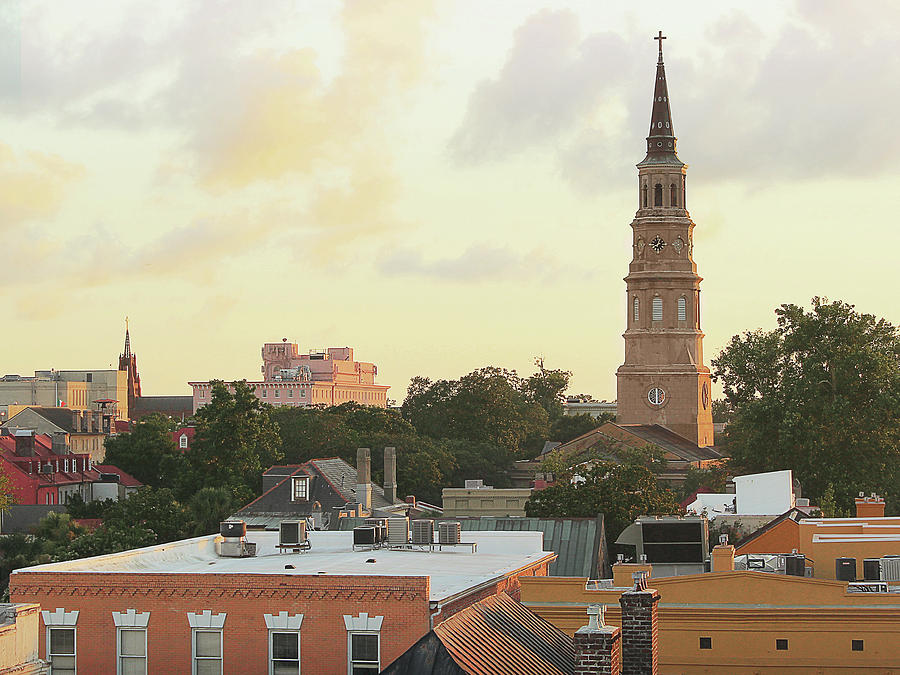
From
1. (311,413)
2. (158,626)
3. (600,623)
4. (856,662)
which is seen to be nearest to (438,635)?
(600,623)

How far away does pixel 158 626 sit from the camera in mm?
28625

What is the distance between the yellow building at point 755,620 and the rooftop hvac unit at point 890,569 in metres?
2.95

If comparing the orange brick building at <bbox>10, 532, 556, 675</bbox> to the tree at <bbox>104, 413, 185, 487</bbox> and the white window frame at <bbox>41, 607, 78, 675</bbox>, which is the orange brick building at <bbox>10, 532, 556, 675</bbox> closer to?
the white window frame at <bbox>41, 607, 78, 675</bbox>

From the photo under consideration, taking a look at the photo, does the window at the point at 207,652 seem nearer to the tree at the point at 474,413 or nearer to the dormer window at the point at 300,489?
the dormer window at the point at 300,489

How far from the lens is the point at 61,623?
2891cm

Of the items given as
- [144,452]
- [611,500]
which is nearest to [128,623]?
[611,500]

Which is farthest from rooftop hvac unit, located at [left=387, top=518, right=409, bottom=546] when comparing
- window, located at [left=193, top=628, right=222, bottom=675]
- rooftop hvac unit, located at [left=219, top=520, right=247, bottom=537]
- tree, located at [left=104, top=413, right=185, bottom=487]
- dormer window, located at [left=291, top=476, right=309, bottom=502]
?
tree, located at [left=104, top=413, right=185, bottom=487]

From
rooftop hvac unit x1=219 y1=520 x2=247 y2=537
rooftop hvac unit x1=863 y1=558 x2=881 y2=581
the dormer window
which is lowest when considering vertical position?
rooftop hvac unit x1=863 y1=558 x2=881 y2=581

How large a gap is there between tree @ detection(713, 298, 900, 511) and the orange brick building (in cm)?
5663

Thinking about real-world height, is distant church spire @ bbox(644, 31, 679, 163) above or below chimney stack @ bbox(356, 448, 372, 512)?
above

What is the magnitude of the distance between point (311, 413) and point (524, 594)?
93101 millimetres

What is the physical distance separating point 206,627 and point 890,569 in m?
14.3

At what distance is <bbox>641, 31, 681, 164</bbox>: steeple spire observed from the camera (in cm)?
14288

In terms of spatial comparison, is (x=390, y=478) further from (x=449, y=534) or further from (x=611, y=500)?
(x=449, y=534)
